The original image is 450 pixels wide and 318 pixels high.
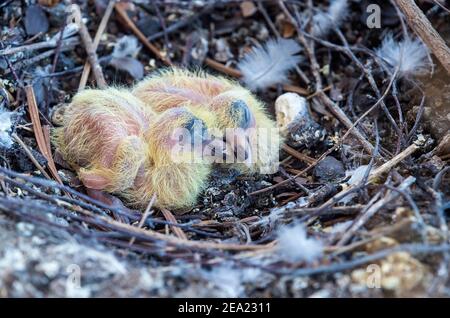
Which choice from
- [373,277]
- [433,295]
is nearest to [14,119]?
[373,277]

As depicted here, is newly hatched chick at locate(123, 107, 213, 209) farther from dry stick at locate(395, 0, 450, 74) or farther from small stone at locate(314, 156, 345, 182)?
dry stick at locate(395, 0, 450, 74)

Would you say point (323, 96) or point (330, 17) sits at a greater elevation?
point (330, 17)

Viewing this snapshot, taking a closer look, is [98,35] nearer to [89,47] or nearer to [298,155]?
[89,47]

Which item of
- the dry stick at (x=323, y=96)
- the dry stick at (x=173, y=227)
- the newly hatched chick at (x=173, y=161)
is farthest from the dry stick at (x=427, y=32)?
the dry stick at (x=173, y=227)

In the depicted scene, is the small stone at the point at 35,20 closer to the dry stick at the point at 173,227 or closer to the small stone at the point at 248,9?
the small stone at the point at 248,9

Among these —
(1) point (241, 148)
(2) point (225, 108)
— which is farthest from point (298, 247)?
(2) point (225, 108)

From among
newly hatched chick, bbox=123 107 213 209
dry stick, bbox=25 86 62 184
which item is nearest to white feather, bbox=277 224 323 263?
newly hatched chick, bbox=123 107 213 209

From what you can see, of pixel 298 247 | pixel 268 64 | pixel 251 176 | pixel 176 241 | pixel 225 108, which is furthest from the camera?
pixel 268 64
